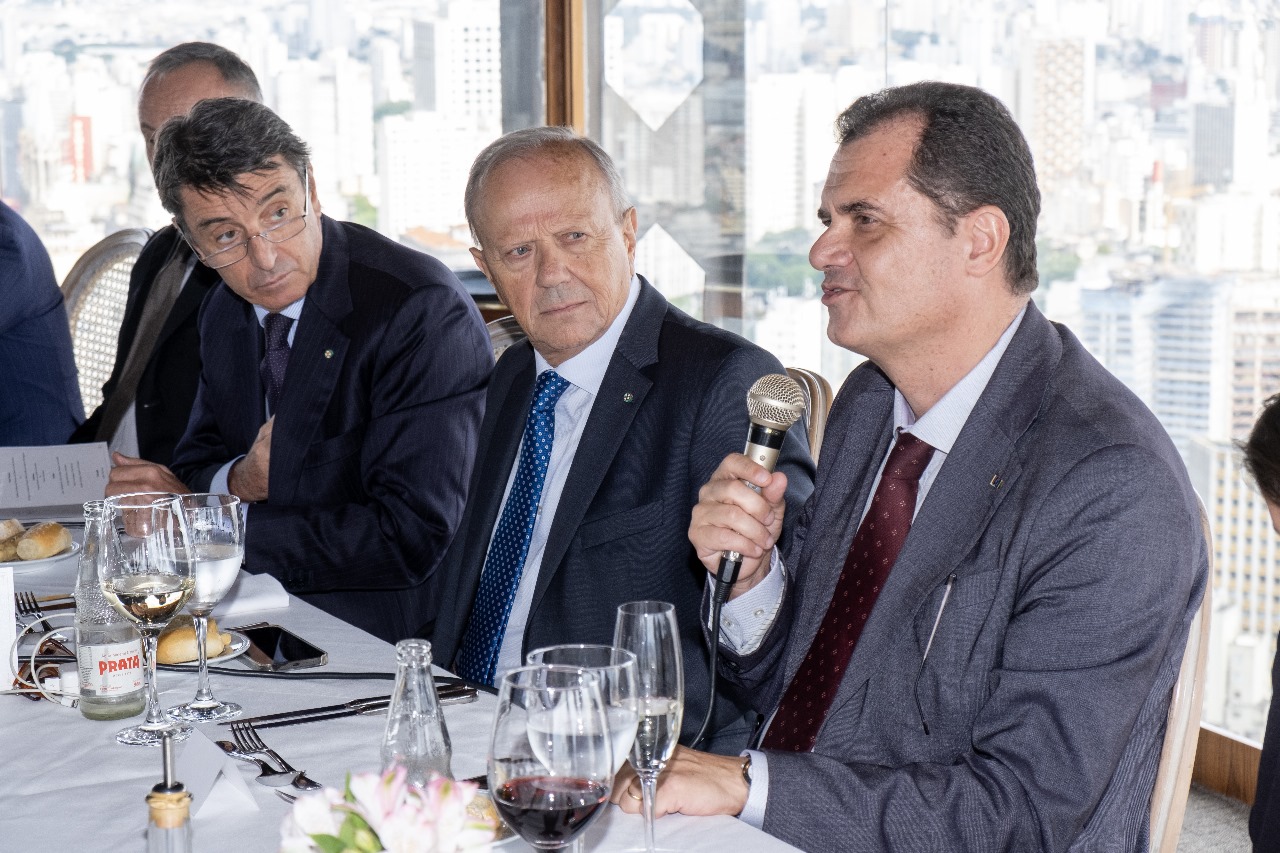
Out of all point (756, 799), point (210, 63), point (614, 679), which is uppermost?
point (210, 63)

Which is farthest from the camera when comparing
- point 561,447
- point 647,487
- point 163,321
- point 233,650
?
point 163,321

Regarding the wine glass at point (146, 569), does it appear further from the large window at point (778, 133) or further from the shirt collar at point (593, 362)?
the large window at point (778, 133)

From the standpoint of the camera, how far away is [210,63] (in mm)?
3531

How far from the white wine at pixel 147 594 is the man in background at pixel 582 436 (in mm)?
658

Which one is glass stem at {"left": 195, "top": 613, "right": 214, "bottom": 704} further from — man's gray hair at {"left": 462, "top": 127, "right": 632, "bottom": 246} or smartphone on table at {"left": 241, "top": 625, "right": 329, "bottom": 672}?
man's gray hair at {"left": 462, "top": 127, "right": 632, "bottom": 246}

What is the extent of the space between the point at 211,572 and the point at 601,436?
0.69 m

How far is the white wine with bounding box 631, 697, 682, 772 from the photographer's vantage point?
42.3 inches

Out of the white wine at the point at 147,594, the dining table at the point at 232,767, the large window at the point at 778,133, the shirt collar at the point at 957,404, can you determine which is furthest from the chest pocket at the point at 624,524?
the large window at the point at 778,133

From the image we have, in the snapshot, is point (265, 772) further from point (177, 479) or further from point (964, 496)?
point (177, 479)

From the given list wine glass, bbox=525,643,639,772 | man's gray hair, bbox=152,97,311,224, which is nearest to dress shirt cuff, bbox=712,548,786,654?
wine glass, bbox=525,643,639,772

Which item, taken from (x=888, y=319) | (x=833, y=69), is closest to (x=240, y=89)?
(x=833, y=69)

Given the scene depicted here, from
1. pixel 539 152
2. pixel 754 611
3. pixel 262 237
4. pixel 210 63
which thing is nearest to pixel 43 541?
pixel 262 237

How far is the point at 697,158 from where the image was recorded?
4.24 m

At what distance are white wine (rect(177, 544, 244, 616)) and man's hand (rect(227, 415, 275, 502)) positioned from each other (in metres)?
1.01
